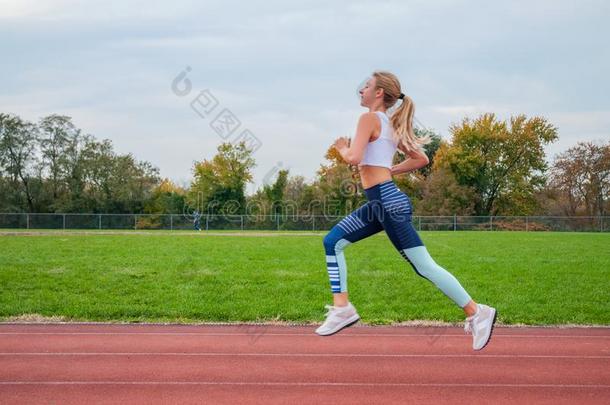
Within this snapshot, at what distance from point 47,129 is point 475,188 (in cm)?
4253

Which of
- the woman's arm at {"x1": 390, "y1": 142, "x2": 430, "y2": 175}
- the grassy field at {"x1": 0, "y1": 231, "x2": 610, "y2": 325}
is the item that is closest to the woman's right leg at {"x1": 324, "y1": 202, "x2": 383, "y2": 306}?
the woman's arm at {"x1": 390, "y1": 142, "x2": 430, "y2": 175}

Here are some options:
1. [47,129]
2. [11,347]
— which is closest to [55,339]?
[11,347]

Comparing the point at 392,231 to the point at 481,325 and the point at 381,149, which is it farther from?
the point at 481,325

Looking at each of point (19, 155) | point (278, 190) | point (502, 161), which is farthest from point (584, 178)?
point (19, 155)

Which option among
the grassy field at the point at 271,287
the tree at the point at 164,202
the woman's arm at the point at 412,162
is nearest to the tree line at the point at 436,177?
the tree at the point at 164,202

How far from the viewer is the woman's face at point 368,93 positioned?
561 cm

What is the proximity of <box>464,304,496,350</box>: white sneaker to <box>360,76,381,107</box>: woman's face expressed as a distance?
6.51ft

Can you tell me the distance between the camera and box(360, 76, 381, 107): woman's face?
561 cm

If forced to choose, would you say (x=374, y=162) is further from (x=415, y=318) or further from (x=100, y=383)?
(x=415, y=318)

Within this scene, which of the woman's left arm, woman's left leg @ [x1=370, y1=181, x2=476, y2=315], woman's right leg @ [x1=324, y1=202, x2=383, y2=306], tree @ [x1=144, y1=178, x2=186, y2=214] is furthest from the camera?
tree @ [x1=144, y1=178, x2=186, y2=214]

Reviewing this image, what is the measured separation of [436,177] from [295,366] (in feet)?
184

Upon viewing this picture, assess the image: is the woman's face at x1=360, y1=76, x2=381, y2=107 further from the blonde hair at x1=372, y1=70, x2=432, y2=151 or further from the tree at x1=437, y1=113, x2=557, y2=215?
the tree at x1=437, y1=113, x2=557, y2=215

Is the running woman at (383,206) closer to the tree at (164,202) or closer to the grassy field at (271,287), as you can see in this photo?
the grassy field at (271,287)

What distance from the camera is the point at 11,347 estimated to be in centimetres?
763
